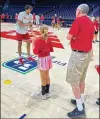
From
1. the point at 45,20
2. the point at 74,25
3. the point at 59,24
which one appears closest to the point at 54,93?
the point at 74,25

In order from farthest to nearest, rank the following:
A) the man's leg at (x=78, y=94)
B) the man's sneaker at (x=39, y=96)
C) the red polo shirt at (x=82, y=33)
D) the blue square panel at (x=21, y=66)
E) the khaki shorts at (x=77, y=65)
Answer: the blue square panel at (x=21, y=66), the man's sneaker at (x=39, y=96), the man's leg at (x=78, y=94), the khaki shorts at (x=77, y=65), the red polo shirt at (x=82, y=33)

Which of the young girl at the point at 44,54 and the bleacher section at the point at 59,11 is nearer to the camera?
the young girl at the point at 44,54

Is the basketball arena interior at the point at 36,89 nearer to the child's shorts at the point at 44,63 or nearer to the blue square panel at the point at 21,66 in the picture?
the blue square panel at the point at 21,66

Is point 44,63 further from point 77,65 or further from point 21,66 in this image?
point 21,66

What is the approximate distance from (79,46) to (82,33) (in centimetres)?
18

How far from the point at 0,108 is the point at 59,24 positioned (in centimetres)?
1254

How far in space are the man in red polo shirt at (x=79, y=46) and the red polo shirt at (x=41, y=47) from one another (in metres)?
0.63

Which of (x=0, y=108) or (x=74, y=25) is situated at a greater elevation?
(x=74, y=25)

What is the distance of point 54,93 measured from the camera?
12.4ft

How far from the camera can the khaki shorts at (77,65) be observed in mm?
2807

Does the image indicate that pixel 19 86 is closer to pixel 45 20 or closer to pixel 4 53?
pixel 4 53

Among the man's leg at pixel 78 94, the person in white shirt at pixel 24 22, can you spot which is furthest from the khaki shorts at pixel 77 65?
the person in white shirt at pixel 24 22

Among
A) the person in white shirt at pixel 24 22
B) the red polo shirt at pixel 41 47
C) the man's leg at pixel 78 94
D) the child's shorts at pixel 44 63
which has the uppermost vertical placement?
the person in white shirt at pixel 24 22

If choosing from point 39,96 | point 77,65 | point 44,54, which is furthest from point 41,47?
point 39,96
